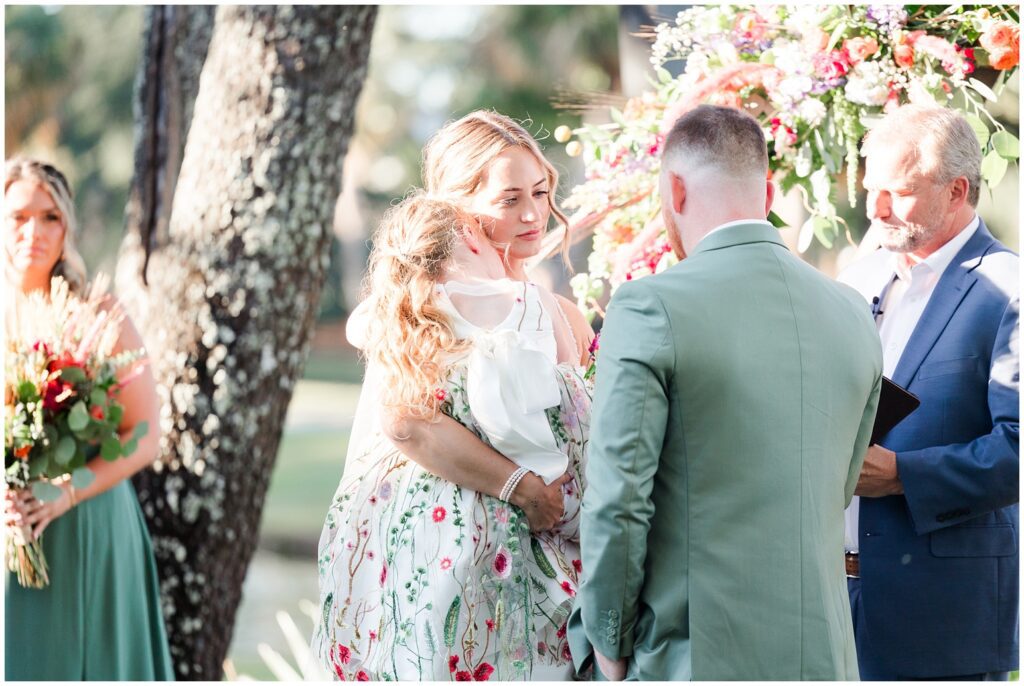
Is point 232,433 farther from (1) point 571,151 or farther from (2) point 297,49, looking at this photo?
(1) point 571,151

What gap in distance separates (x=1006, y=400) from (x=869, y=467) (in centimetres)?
35

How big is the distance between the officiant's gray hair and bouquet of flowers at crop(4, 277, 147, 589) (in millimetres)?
2229

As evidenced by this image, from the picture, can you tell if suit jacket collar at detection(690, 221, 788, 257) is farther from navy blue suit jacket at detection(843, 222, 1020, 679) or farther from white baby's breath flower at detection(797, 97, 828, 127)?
white baby's breath flower at detection(797, 97, 828, 127)

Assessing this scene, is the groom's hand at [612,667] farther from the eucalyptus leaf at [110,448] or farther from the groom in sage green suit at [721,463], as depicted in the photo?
the eucalyptus leaf at [110,448]

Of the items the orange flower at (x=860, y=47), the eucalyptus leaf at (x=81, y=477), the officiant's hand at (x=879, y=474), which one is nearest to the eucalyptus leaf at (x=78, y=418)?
the eucalyptus leaf at (x=81, y=477)

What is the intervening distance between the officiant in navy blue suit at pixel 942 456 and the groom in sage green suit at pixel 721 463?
0.59 metres

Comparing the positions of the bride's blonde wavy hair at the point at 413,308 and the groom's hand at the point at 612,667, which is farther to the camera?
the bride's blonde wavy hair at the point at 413,308

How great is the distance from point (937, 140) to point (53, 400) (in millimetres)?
2533

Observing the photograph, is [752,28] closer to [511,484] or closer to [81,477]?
[511,484]

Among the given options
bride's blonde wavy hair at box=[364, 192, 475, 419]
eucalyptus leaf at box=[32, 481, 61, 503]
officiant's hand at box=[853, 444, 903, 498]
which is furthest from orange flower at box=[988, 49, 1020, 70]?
eucalyptus leaf at box=[32, 481, 61, 503]

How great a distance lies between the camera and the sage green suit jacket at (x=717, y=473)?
192 cm

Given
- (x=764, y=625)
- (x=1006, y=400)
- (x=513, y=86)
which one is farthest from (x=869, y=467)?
(x=513, y=86)

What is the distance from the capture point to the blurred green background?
53.6 feet

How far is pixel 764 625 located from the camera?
1979 millimetres
